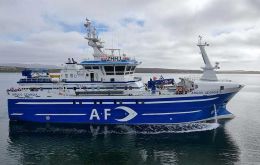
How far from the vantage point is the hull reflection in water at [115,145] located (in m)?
23.8

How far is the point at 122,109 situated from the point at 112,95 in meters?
1.81

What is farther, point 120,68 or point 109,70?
point 109,70

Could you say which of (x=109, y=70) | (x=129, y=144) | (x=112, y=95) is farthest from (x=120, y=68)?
(x=129, y=144)

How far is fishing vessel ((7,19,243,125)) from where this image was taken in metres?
31.8

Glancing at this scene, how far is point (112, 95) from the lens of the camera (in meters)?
32.1

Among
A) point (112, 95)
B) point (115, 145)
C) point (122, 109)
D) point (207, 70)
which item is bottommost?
point (115, 145)

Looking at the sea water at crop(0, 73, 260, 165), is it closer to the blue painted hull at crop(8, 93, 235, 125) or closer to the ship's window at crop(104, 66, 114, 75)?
the blue painted hull at crop(8, 93, 235, 125)

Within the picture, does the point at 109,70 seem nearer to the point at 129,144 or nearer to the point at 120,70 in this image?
the point at 120,70

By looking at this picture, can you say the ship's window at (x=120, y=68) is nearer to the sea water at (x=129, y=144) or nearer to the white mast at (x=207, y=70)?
the sea water at (x=129, y=144)

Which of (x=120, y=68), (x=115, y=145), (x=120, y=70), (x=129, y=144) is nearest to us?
(x=115, y=145)

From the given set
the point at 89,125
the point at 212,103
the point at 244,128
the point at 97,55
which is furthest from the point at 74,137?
the point at 244,128

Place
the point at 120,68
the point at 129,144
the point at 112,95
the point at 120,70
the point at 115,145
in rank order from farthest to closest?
the point at 120,70
the point at 120,68
the point at 112,95
the point at 129,144
the point at 115,145

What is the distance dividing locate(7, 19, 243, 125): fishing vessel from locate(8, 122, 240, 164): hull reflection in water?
128cm

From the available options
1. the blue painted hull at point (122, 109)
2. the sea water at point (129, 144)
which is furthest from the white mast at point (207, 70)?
the sea water at point (129, 144)
